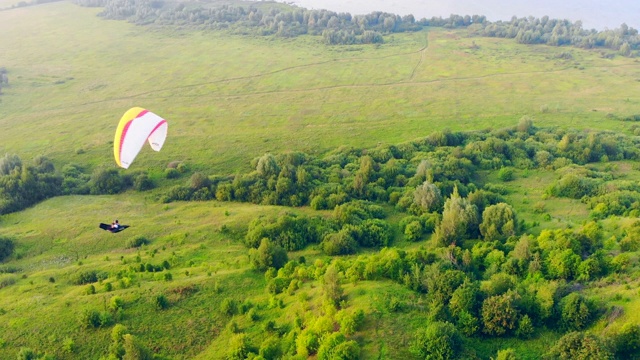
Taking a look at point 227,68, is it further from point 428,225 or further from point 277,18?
point 428,225

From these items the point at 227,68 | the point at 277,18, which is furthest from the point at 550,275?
the point at 277,18

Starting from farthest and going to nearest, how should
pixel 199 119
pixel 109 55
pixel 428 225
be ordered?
pixel 109 55 → pixel 199 119 → pixel 428 225

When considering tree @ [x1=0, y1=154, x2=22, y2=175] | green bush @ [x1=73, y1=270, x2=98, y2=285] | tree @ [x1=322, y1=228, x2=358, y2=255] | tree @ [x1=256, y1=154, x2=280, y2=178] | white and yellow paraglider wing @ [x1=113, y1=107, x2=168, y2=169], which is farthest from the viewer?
tree @ [x1=256, y1=154, x2=280, y2=178]

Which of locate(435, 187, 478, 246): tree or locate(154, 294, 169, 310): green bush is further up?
locate(435, 187, 478, 246): tree

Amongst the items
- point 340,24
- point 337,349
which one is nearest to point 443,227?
point 337,349

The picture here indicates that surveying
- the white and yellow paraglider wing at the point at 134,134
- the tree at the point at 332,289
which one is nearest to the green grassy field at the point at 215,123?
the tree at the point at 332,289

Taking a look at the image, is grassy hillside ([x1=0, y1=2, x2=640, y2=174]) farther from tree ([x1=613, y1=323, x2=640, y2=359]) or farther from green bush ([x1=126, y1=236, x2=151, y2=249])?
tree ([x1=613, y1=323, x2=640, y2=359])

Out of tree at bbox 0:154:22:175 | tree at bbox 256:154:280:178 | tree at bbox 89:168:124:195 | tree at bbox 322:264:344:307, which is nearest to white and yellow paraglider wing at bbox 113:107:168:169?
tree at bbox 322:264:344:307
